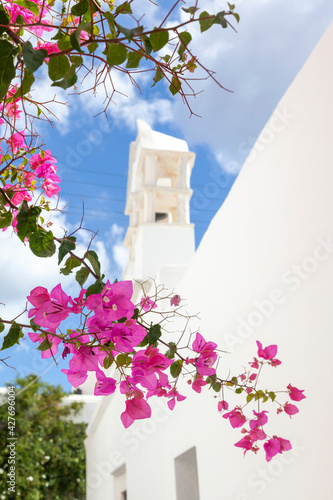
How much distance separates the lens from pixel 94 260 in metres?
0.92

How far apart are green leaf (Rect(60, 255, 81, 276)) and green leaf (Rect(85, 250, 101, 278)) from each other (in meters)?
0.05

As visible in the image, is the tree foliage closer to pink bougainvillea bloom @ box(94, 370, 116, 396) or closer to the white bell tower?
the white bell tower

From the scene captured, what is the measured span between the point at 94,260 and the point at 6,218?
256mm

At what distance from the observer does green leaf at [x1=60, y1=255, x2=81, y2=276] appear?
97cm

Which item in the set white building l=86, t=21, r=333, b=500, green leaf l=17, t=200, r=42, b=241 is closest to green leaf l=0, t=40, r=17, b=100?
green leaf l=17, t=200, r=42, b=241

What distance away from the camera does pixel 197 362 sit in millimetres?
1037

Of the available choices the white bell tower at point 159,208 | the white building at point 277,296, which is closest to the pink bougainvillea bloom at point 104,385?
the white building at point 277,296

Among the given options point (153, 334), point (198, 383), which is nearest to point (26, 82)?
point (153, 334)

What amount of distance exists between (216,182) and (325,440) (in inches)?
Result: 142

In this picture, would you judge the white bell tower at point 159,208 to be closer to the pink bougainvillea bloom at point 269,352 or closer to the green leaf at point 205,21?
the pink bougainvillea bloom at point 269,352

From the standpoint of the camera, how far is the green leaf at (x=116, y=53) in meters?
0.82

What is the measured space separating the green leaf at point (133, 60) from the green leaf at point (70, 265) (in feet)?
1.21

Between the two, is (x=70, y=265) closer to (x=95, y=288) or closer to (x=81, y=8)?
(x=95, y=288)

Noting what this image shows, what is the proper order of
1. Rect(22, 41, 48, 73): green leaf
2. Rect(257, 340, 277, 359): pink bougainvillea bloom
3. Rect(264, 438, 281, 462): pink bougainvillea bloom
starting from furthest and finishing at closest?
Rect(257, 340, 277, 359): pink bougainvillea bloom < Rect(264, 438, 281, 462): pink bougainvillea bloom < Rect(22, 41, 48, 73): green leaf
